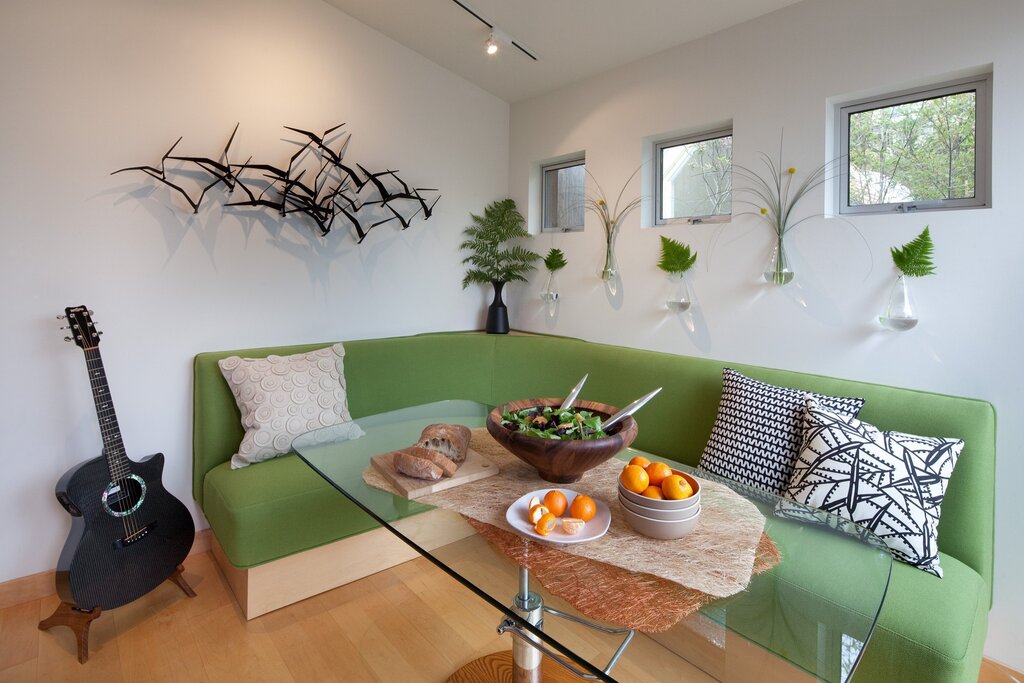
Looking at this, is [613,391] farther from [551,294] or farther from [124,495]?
[124,495]

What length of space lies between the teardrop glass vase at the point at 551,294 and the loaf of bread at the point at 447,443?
1.80 metres

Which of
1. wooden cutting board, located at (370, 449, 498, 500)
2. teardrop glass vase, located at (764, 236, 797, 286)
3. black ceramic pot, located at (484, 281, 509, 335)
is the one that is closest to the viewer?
wooden cutting board, located at (370, 449, 498, 500)

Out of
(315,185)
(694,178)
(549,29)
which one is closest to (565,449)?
(694,178)

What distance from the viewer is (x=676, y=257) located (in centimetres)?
259

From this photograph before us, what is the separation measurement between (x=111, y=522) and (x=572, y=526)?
1.90m

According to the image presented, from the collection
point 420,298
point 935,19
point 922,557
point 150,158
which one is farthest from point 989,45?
point 150,158

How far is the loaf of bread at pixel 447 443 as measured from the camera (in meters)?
1.56

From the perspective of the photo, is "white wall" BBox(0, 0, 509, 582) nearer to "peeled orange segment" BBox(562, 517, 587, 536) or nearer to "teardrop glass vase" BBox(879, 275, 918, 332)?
"peeled orange segment" BBox(562, 517, 587, 536)

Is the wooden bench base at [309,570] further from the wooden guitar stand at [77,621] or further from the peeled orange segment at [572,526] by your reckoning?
the peeled orange segment at [572,526]

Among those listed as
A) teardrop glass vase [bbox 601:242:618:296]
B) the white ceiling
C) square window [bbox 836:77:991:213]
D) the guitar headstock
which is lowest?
the guitar headstock

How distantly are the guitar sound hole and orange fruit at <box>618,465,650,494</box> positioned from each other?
1.99 meters

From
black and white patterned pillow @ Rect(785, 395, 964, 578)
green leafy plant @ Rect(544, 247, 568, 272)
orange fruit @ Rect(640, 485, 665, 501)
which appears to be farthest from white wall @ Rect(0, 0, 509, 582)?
black and white patterned pillow @ Rect(785, 395, 964, 578)

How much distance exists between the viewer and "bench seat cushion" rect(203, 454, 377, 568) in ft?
6.47

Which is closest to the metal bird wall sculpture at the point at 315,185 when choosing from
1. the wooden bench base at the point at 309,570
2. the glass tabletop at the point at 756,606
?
the wooden bench base at the point at 309,570
